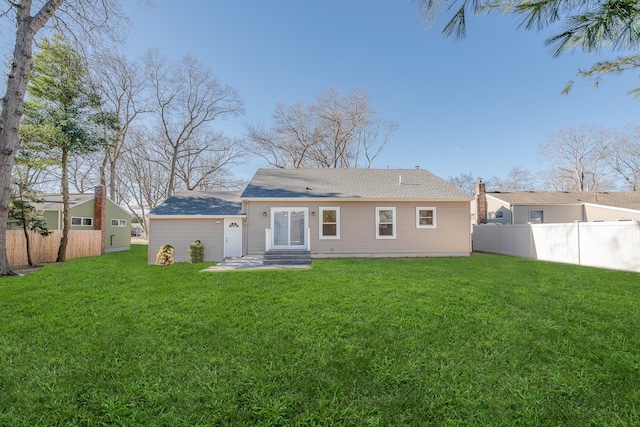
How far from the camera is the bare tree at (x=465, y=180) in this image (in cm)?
4119

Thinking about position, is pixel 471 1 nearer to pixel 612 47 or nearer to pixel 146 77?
pixel 612 47

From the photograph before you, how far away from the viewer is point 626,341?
3.69m

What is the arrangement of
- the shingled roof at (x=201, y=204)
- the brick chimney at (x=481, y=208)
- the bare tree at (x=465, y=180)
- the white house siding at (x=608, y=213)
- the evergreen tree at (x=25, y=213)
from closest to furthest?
the evergreen tree at (x=25, y=213) → the shingled roof at (x=201, y=204) → the white house siding at (x=608, y=213) → the brick chimney at (x=481, y=208) → the bare tree at (x=465, y=180)

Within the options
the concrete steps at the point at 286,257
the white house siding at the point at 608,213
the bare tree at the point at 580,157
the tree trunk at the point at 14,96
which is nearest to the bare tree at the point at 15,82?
the tree trunk at the point at 14,96

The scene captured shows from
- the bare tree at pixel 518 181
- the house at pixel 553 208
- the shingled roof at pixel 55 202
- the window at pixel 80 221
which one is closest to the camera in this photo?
the shingled roof at pixel 55 202

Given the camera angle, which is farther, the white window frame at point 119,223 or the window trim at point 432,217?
the white window frame at point 119,223

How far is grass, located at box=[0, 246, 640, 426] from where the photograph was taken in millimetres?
2488

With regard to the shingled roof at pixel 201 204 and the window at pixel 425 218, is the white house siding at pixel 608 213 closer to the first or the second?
the window at pixel 425 218

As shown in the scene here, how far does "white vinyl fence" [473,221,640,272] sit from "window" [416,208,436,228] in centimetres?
442

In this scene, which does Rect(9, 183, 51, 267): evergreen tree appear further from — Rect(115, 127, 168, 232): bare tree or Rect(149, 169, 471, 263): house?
Rect(115, 127, 168, 232): bare tree

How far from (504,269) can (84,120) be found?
58.2 ft

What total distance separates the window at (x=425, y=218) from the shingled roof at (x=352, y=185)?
61 cm

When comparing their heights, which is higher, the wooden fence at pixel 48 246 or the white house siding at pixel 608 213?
the white house siding at pixel 608 213

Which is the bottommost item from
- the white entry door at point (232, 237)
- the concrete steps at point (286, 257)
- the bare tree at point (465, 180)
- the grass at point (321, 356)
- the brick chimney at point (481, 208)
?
the grass at point (321, 356)
